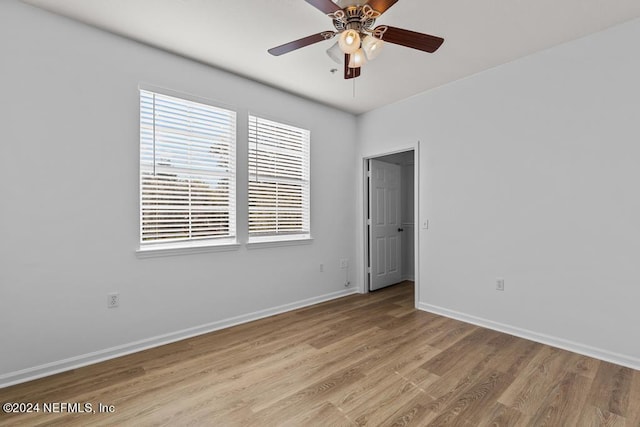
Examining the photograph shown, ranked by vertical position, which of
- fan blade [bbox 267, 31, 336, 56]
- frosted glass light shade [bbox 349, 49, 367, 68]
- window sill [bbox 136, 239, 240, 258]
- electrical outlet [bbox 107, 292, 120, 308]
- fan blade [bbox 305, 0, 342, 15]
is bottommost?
electrical outlet [bbox 107, 292, 120, 308]

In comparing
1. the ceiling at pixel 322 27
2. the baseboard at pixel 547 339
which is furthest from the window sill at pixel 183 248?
the baseboard at pixel 547 339

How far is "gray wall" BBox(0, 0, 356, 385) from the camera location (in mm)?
2227

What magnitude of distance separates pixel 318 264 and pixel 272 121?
78.7 inches

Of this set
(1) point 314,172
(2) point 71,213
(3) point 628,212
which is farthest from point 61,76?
(3) point 628,212

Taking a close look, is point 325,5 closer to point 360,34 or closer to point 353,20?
point 353,20

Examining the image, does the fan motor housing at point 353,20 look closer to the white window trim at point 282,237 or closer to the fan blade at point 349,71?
the fan blade at point 349,71

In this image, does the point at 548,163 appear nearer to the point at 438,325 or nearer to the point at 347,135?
the point at 438,325

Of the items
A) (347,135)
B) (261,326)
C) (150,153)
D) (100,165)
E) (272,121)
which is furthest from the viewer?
(347,135)

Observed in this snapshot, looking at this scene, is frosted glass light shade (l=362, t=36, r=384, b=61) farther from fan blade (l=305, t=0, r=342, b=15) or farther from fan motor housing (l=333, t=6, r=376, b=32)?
fan blade (l=305, t=0, r=342, b=15)

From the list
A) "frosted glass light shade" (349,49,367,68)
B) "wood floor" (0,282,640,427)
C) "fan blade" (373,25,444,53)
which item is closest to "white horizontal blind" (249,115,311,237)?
"wood floor" (0,282,640,427)

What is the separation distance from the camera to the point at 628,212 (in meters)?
2.46

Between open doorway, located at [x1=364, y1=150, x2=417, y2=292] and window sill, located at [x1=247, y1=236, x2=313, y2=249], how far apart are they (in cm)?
114

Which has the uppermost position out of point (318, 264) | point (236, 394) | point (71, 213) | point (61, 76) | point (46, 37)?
point (46, 37)

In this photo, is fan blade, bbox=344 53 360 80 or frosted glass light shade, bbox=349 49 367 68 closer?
frosted glass light shade, bbox=349 49 367 68
